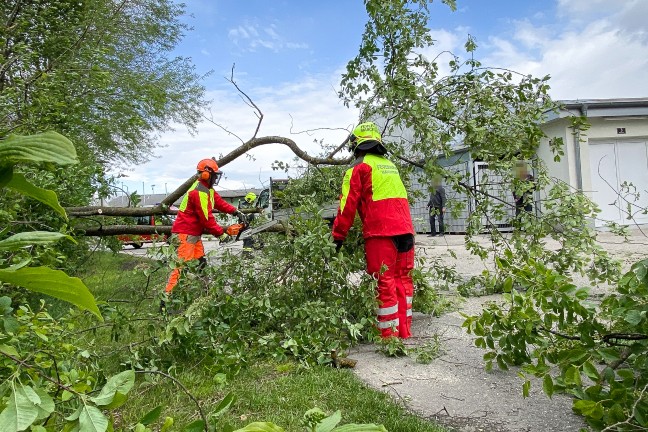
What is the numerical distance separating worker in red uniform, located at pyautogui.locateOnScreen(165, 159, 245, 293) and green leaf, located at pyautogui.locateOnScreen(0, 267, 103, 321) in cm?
523

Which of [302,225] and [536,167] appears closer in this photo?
[302,225]

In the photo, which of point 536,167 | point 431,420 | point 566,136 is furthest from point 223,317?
point 566,136

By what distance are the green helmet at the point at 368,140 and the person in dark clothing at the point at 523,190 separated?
1.30m

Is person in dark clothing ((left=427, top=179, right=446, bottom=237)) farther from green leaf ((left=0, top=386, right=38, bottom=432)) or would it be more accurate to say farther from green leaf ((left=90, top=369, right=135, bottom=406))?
green leaf ((left=0, top=386, right=38, bottom=432))

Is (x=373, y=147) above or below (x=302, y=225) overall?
above

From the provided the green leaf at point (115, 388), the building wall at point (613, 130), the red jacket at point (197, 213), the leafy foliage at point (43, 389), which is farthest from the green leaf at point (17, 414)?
the building wall at point (613, 130)

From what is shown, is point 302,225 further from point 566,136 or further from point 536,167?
point 566,136

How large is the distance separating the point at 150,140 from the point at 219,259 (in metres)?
8.86

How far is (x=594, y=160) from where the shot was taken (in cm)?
1361

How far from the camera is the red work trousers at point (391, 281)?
13.5 ft

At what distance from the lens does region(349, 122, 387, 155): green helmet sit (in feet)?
14.7

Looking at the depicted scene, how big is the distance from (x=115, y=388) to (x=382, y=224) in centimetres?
342

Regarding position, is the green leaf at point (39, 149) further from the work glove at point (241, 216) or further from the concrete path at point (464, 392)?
the work glove at point (241, 216)

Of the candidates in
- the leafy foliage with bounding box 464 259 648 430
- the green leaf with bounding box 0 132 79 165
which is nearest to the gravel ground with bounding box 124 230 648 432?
the leafy foliage with bounding box 464 259 648 430
